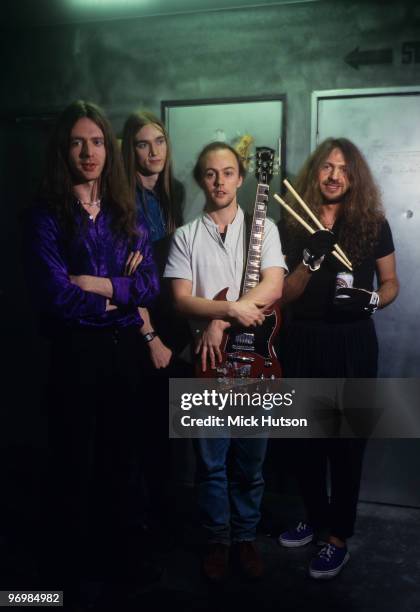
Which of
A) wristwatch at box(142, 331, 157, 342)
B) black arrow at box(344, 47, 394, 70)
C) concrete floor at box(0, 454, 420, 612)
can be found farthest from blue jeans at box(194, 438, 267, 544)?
black arrow at box(344, 47, 394, 70)

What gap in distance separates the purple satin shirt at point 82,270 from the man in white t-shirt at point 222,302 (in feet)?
0.64

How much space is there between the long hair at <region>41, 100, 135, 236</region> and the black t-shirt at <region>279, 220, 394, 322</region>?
76 cm

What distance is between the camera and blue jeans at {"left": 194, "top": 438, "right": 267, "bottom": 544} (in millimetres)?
2650

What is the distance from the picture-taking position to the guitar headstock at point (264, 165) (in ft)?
9.36

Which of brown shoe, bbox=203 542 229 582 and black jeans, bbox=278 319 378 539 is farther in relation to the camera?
black jeans, bbox=278 319 378 539

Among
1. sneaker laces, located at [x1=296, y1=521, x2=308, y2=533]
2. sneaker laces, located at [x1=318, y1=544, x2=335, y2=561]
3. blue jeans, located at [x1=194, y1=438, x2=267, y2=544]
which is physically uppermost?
blue jeans, located at [x1=194, y1=438, x2=267, y2=544]

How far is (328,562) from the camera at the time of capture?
2.64 meters

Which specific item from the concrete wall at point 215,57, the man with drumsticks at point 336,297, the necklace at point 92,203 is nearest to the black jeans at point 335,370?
the man with drumsticks at point 336,297

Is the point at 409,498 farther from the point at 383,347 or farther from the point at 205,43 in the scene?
the point at 205,43

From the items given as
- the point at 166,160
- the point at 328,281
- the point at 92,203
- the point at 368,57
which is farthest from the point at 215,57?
the point at 328,281

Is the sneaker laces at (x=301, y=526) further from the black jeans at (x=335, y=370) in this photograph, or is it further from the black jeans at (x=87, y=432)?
the black jeans at (x=87, y=432)

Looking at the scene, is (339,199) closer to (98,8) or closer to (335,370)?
(335,370)

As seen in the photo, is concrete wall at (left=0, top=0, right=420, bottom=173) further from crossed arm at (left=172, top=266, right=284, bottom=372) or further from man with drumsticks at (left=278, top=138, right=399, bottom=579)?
crossed arm at (left=172, top=266, right=284, bottom=372)

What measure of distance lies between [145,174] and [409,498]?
2.09 meters
